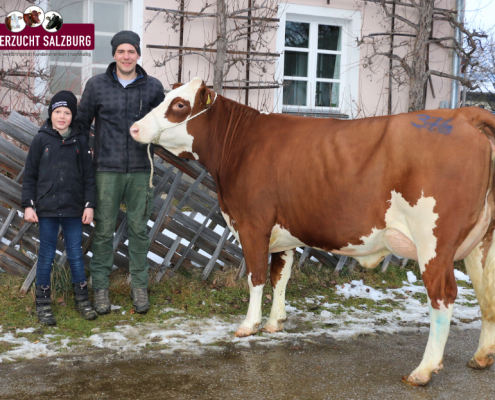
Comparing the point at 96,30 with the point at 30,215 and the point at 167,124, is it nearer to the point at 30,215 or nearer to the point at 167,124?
the point at 167,124

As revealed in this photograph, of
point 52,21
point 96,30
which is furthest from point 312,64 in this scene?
point 52,21

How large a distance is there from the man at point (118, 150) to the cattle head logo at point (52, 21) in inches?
182

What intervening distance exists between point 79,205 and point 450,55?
799 centimetres

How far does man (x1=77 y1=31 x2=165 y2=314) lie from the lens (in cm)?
393

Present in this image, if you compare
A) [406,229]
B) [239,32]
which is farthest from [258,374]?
[239,32]

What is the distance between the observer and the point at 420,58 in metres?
8.91

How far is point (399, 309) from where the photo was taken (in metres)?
4.39

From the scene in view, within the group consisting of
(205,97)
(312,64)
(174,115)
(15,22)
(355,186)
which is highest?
(15,22)

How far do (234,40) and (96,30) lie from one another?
215cm

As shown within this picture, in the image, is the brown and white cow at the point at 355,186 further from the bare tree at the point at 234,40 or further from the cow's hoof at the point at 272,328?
the bare tree at the point at 234,40

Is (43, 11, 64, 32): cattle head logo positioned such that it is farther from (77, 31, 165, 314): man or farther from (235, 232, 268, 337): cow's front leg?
(235, 232, 268, 337): cow's front leg

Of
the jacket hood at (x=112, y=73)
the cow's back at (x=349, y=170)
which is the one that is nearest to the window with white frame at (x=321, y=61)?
the jacket hood at (x=112, y=73)

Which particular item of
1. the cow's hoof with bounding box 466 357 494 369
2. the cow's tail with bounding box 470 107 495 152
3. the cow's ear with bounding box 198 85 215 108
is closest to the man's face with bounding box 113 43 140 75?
the cow's ear with bounding box 198 85 215 108

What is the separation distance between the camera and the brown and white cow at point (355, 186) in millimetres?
2963
